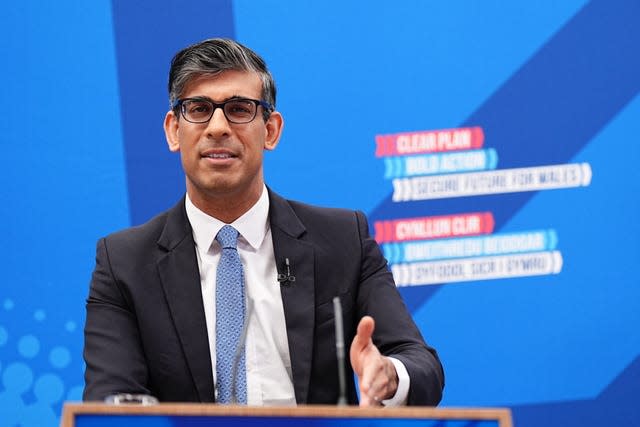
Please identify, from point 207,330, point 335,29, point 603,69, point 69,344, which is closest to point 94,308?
point 207,330

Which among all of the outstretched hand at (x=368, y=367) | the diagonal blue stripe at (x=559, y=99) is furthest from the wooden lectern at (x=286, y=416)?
the diagonal blue stripe at (x=559, y=99)

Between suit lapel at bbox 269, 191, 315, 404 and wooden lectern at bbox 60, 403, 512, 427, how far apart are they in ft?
2.82

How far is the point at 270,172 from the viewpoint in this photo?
347 cm

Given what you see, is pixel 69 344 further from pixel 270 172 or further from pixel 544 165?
pixel 544 165

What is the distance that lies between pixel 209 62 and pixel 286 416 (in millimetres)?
1138

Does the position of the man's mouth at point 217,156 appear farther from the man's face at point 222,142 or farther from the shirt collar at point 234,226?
the shirt collar at point 234,226

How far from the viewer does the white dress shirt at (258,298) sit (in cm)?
229

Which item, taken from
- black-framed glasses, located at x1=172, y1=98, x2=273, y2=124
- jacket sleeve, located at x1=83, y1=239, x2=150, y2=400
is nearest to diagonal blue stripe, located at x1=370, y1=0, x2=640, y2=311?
black-framed glasses, located at x1=172, y1=98, x2=273, y2=124

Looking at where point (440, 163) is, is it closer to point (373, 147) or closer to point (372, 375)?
point (373, 147)

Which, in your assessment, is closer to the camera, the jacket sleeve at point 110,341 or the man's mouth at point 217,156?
the jacket sleeve at point 110,341

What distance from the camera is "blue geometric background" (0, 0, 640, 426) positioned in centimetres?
331

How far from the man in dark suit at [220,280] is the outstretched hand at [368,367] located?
0.24 m

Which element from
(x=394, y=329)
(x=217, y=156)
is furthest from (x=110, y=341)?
(x=394, y=329)

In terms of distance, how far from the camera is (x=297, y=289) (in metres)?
2.35
